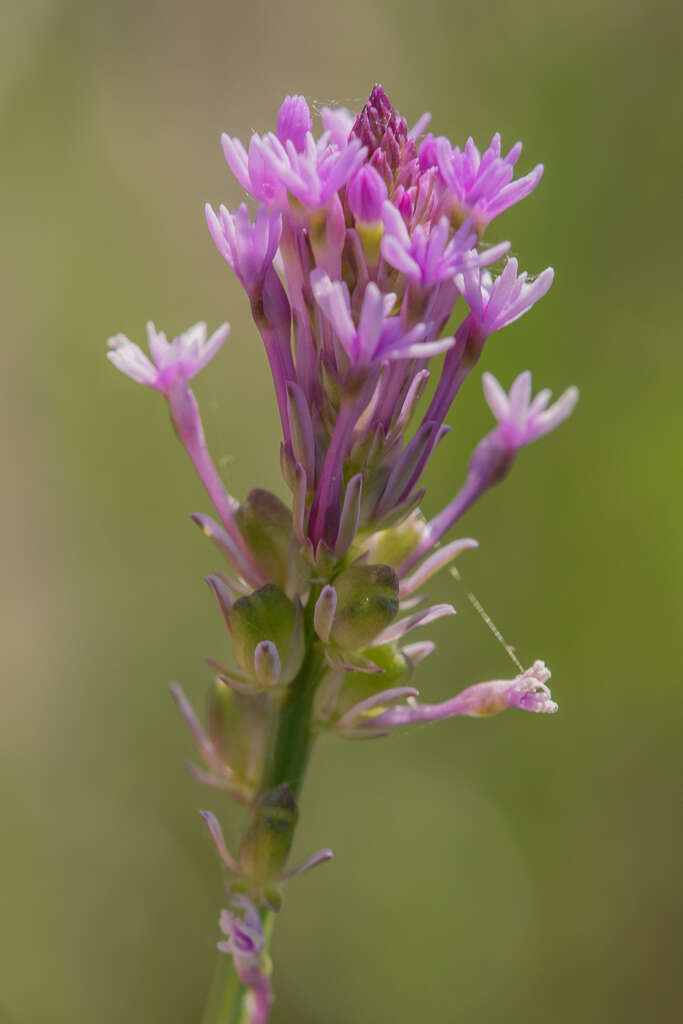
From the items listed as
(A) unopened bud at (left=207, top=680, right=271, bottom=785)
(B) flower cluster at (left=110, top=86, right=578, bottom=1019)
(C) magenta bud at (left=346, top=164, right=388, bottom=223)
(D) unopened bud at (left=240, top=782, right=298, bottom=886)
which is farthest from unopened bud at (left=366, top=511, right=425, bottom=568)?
(C) magenta bud at (left=346, top=164, right=388, bottom=223)

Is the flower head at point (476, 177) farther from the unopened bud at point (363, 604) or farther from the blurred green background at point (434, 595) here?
the blurred green background at point (434, 595)

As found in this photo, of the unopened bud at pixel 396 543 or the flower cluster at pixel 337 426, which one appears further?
the unopened bud at pixel 396 543

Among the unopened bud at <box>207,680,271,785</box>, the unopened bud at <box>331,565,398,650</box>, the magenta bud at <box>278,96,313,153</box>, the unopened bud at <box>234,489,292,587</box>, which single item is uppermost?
the magenta bud at <box>278,96,313,153</box>

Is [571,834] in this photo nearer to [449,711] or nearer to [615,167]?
[449,711]

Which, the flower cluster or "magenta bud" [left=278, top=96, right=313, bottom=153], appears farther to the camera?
"magenta bud" [left=278, top=96, right=313, bottom=153]

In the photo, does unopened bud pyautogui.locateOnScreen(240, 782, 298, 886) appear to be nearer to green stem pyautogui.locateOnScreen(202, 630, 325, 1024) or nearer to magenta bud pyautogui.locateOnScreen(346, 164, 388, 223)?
green stem pyautogui.locateOnScreen(202, 630, 325, 1024)

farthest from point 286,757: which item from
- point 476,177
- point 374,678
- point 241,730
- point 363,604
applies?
point 476,177

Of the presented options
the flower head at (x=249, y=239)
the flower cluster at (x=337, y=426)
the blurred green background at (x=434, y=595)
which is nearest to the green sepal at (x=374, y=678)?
the flower cluster at (x=337, y=426)
